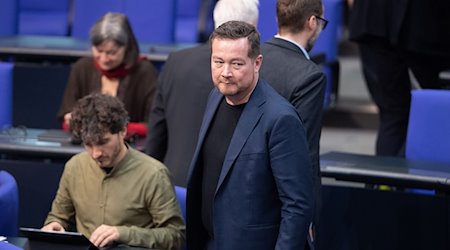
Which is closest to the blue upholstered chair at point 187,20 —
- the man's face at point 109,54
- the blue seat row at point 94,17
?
the blue seat row at point 94,17

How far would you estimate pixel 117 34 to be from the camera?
5.06m

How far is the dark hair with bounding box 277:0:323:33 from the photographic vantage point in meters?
3.61

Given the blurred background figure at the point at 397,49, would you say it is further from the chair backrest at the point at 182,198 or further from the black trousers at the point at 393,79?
the chair backrest at the point at 182,198

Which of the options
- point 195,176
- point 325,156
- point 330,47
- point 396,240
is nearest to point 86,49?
point 330,47

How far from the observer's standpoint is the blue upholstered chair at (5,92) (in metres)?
5.20

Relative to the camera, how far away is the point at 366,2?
223 inches

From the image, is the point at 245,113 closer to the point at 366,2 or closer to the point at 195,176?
the point at 195,176

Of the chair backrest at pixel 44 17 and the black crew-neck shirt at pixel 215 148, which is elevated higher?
the black crew-neck shirt at pixel 215 148

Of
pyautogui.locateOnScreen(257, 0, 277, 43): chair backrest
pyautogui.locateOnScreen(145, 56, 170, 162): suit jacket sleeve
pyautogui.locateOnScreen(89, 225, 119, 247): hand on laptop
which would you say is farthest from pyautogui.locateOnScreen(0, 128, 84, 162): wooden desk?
pyautogui.locateOnScreen(257, 0, 277, 43): chair backrest

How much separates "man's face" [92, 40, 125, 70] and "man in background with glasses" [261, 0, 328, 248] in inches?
58.3

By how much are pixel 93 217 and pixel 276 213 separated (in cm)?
95

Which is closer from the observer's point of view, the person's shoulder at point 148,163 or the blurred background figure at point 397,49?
the person's shoulder at point 148,163

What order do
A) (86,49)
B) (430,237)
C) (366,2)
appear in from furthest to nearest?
(86,49) → (366,2) → (430,237)

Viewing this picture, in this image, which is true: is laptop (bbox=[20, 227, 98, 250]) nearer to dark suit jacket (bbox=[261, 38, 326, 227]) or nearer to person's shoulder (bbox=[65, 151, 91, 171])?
person's shoulder (bbox=[65, 151, 91, 171])
